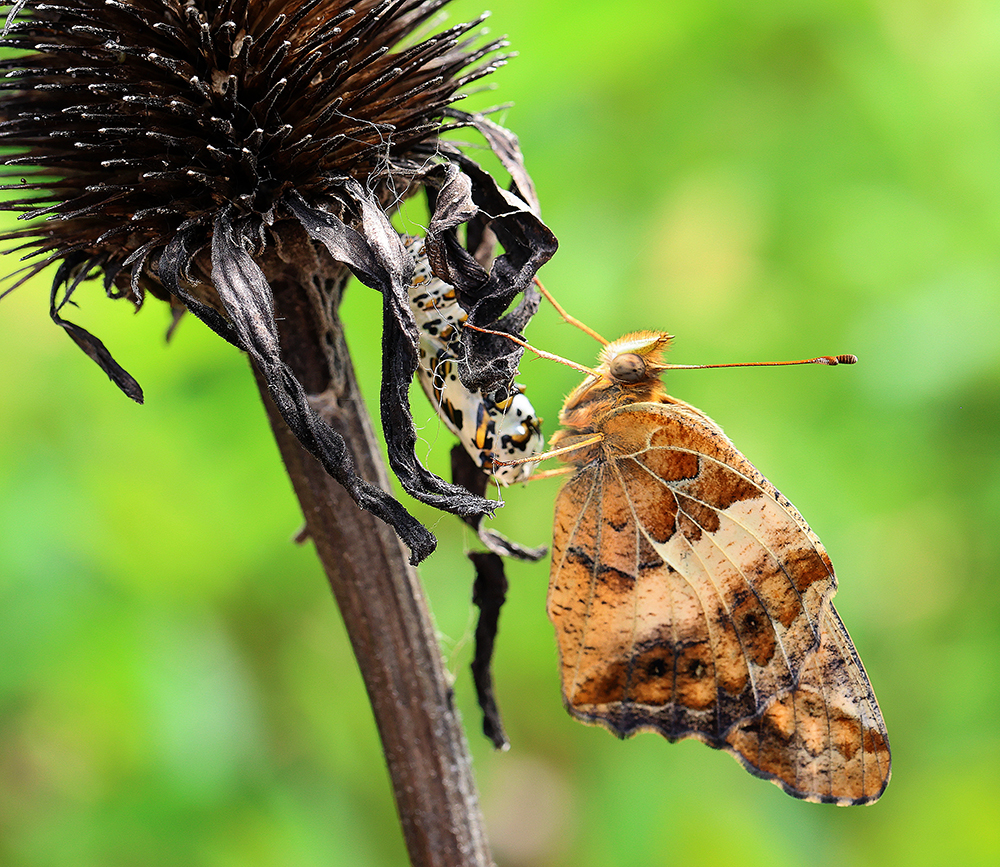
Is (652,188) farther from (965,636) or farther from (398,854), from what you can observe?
(398,854)

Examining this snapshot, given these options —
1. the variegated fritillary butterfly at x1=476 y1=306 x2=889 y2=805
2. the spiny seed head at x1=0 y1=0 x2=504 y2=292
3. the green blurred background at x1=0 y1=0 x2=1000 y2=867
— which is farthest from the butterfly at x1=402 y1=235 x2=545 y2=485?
the green blurred background at x1=0 y1=0 x2=1000 y2=867

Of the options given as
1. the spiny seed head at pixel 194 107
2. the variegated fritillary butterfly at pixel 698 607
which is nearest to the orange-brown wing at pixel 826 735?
the variegated fritillary butterfly at pixel 698 607

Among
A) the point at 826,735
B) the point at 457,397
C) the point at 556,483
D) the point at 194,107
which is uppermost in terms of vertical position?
the point at 556,483

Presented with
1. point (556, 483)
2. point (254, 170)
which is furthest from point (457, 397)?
point (556, 483)

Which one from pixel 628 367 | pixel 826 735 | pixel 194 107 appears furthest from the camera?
pixel 628 367

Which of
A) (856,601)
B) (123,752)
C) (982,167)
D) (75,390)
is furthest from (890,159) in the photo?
(123,752)

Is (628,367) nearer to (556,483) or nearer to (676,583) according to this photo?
(676,583)
